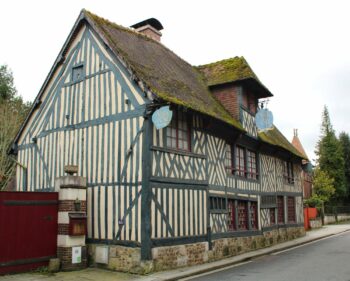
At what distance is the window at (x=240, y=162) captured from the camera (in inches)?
600

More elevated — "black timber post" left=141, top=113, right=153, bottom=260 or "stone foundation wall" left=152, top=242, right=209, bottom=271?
"black timber post" left=141, top=113, right=153, bottom=260

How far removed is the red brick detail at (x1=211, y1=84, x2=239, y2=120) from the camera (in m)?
15.2

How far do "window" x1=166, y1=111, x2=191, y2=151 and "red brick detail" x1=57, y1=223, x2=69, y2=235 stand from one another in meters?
3.52

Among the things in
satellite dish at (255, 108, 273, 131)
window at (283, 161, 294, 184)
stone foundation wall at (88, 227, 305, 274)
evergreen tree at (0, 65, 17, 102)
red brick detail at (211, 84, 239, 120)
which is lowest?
stone foundation wall at (88, 227, 305, 274)

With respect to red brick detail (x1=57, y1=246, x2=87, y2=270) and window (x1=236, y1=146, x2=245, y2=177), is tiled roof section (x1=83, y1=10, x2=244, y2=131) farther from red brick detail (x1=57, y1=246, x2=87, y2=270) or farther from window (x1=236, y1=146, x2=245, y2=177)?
red brick detail (x1=57, y1=246, x2=87, y2=270)

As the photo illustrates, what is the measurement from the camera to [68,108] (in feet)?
42.5

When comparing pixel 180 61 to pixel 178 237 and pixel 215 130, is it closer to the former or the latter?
pixel 215 130

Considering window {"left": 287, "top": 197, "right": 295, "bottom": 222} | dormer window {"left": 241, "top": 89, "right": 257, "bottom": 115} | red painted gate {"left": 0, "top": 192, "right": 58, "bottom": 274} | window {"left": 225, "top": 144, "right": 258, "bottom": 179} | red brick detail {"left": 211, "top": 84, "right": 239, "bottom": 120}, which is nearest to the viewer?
red painted gate {"left": 0, "top": 192, "right": 58, "bottom": 274}

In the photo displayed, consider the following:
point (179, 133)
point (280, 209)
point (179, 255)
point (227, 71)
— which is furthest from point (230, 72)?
point (179, 255)

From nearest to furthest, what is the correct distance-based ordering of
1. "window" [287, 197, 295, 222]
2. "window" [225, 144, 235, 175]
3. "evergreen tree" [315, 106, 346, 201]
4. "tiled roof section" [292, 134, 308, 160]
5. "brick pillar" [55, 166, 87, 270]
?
"brick pillar" [55, 166, 87, 270] → "window" [225, 144, 235, 175] → "window" [287, 197, 295, 222] → "evergreen tree" [315, 106, 346, 201] → "tiled roof section" [292, 134, 308, 160]

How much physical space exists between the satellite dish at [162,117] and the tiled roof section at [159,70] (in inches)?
13.5

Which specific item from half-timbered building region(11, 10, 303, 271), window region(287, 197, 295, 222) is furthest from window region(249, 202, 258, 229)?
window region(287, 197, 295, 222)

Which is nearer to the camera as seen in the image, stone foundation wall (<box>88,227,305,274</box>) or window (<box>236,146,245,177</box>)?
stone foundation wall (<box>88,227,305,274</box>)

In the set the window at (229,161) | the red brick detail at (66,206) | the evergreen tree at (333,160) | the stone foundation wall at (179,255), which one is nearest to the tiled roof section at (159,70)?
the window at (229,161)
